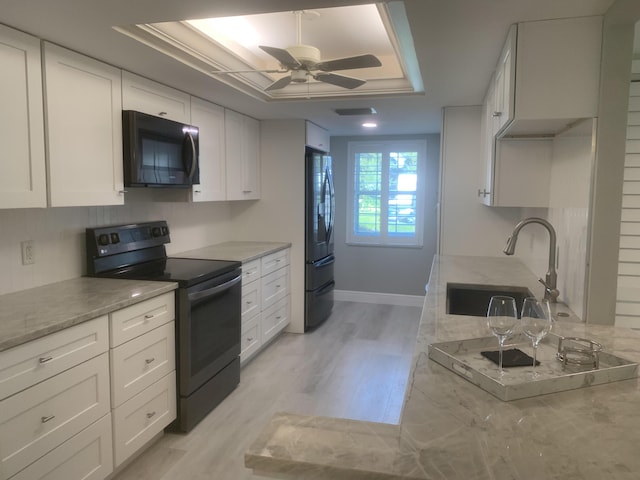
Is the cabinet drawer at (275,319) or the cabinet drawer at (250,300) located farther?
the cabinet drawer at (275,319)

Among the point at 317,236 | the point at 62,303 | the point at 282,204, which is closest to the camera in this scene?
the point at 62,303

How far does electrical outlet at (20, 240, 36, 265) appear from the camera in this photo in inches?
93.7

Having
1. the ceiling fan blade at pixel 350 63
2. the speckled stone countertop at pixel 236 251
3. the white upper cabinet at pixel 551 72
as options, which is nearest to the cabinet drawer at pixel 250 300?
the speckled stone countertop at pixel 236 251

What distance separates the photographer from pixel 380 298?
238 inches

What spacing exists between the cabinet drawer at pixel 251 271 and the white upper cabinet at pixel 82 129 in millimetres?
1217

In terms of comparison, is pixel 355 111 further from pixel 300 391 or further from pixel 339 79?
pixel 300 391

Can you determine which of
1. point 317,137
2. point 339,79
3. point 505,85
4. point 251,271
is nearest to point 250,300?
point 251,271

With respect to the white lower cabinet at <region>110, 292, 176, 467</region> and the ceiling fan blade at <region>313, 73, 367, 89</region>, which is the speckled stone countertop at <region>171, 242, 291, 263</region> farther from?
the ceiling fan blade at <region>313, 73, 367, 89</region>

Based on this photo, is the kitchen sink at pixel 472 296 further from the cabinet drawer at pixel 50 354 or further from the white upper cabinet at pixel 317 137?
the white upper cabinet at pixel 317 137

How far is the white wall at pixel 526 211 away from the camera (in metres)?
2.03

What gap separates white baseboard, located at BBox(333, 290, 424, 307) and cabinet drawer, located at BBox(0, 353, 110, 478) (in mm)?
4255

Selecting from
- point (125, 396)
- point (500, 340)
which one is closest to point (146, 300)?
point (125, 396)

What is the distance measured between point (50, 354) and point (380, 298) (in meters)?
4.65

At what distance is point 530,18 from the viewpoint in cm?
187
